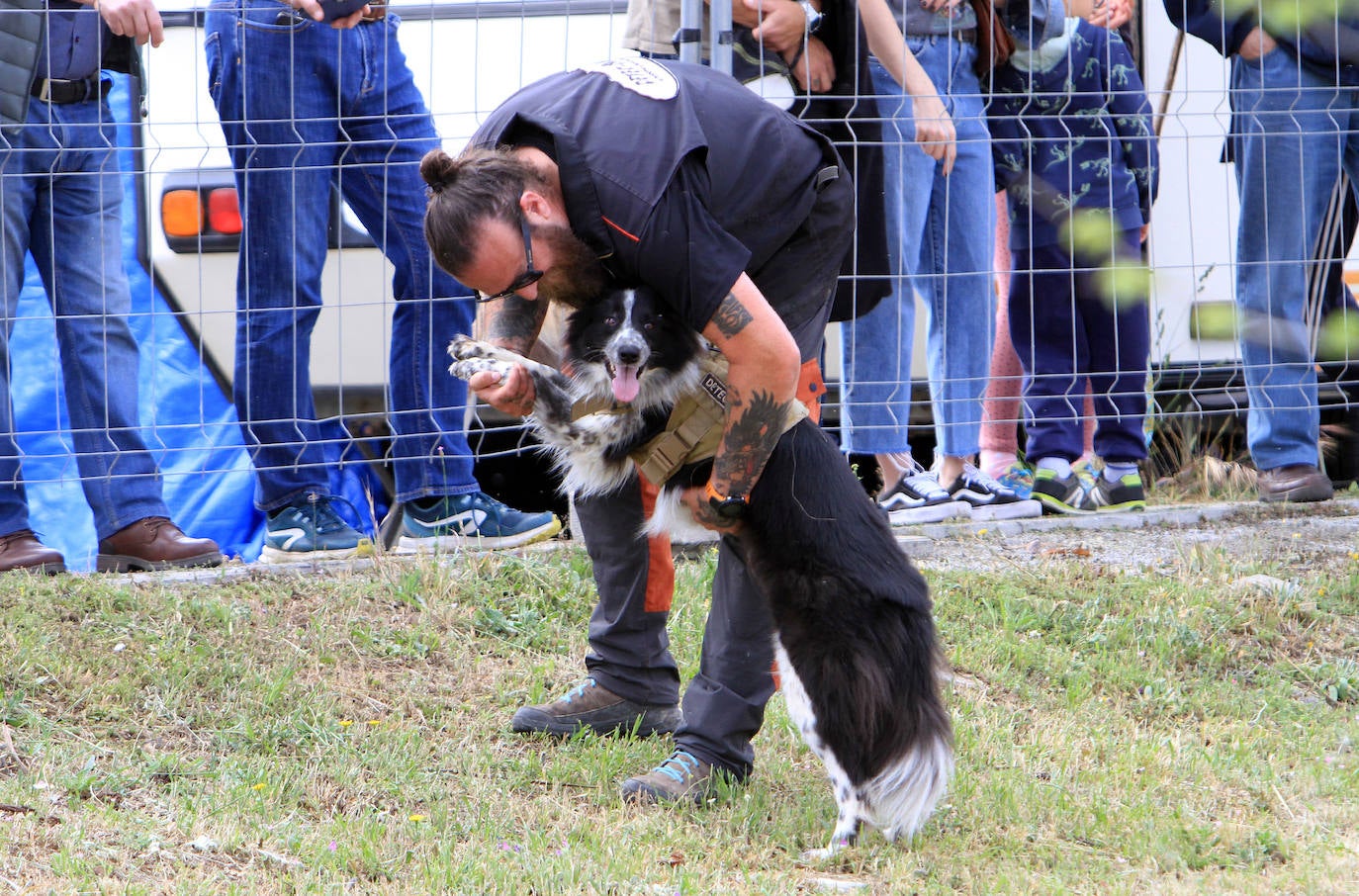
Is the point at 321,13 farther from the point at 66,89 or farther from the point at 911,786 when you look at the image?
the point at 911,786

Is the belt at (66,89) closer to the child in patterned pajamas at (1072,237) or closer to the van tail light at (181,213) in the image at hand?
the van tail light at (181,213)

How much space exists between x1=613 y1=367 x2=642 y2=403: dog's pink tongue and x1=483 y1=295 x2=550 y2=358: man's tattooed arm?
16.8 inches

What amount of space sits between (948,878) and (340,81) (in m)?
2.88

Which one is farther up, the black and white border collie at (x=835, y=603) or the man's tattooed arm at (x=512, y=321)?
the man's tattooed arm at (x=512, y=321)

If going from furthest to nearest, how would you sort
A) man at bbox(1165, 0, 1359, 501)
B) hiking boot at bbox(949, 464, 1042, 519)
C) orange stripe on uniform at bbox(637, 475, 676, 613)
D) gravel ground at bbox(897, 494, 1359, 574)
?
hiking boot at bbox(949, 464, 1042, 519)
man at bbox(1165, 0, 1359, 501)
gravel ground at bbox(897, 494, 1359, 574)
orange stripe on uniform at bbox(637, 475, 676, 613)

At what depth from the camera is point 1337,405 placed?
4609mm

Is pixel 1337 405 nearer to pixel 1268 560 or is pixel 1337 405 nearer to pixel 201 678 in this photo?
pixel 1268 560

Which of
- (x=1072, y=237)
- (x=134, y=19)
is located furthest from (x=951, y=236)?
(x=134, y=19)

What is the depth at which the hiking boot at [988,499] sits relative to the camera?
15.3ft

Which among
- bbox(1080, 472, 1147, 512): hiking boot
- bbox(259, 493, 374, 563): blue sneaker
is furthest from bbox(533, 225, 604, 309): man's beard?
bbox(1080, 472, 1147, 512): hiking boot

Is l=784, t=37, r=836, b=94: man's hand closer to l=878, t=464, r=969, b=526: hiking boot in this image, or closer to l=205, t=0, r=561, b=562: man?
l=205, t=0, r=561, b=562: man

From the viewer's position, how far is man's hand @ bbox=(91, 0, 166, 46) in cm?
377

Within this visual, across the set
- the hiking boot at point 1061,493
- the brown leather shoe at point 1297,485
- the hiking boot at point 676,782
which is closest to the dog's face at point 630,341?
the hiking boot at point 676,782

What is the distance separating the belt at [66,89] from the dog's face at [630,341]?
2070 mm
